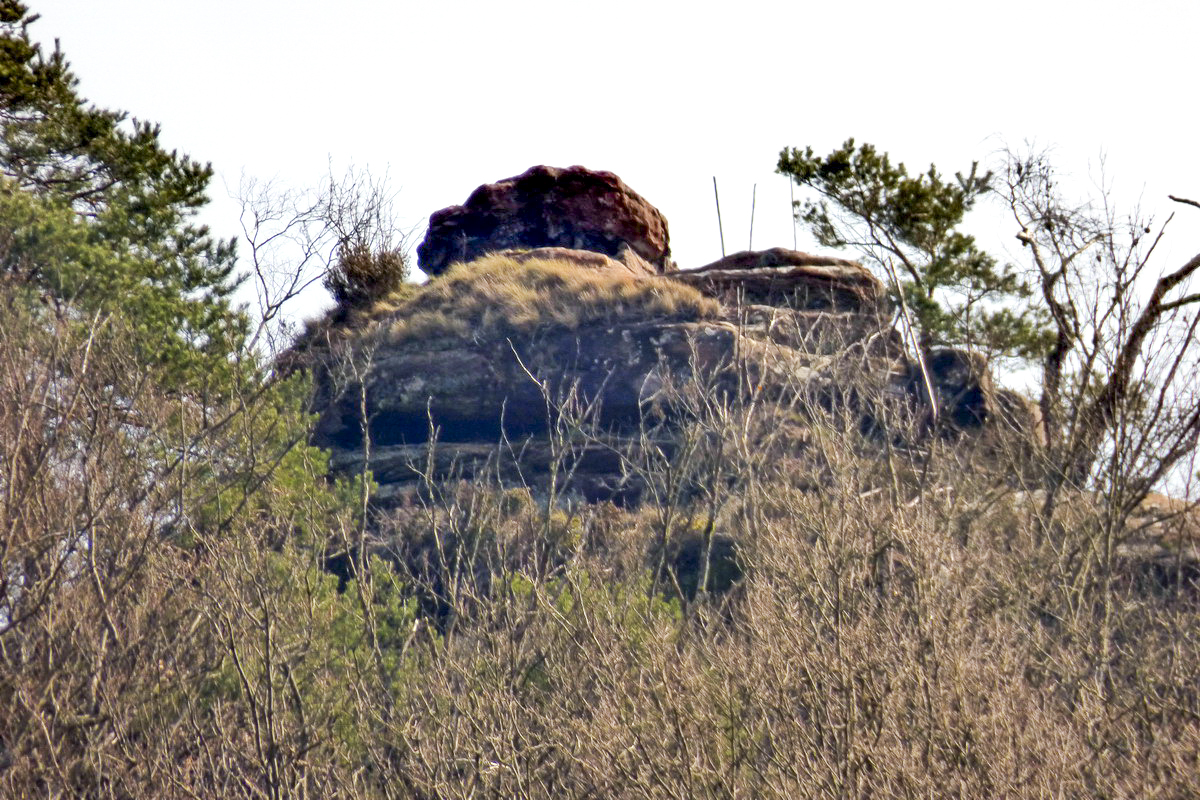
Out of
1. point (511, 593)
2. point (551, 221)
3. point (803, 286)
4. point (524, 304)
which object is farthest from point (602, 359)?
point (511, 593)

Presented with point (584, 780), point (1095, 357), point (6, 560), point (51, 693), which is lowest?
point (584, 780)

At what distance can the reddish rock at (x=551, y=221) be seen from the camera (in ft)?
104

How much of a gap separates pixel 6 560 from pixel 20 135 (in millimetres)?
9097

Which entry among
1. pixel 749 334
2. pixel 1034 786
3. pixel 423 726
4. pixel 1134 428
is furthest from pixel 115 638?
pixel 749 334

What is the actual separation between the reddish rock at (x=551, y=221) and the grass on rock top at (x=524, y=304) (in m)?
3.14

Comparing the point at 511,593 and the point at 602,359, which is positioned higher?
the point at 602,359

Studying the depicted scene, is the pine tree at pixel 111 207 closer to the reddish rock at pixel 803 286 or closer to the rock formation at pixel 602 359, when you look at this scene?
the rock formation at pixel 602 359

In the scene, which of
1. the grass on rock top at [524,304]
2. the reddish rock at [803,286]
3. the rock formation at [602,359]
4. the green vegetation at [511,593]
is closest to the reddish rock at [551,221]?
the rock formation at [602,359]

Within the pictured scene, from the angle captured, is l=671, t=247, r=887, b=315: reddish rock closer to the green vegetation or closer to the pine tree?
the green vegetation

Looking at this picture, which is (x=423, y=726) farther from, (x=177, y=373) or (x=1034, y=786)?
(x=177, y=373)

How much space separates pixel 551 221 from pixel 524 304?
238 inches

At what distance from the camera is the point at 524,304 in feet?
86.4

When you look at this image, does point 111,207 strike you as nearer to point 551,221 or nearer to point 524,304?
point 524,304

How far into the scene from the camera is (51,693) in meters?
11.6
